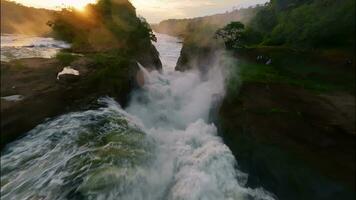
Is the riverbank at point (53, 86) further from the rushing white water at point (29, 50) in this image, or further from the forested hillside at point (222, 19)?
the forested hillside at point (222, 19)

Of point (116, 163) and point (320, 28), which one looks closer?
point (116, 163)

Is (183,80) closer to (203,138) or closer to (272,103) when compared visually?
(203,138)

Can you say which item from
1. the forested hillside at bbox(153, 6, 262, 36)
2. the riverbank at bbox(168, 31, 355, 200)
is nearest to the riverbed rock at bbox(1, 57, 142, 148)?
the riverbank at bbox(168, 31, 355, 200)

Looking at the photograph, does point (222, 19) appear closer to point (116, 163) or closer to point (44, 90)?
point (44, 90)

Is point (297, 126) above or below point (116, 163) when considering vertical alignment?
above

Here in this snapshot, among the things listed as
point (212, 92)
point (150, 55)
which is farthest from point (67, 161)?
point (150, 55)

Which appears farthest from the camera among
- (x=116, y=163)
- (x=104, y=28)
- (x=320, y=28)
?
(x=104, y=28)

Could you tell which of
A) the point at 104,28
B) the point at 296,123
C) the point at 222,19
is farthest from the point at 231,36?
the point at 222,19

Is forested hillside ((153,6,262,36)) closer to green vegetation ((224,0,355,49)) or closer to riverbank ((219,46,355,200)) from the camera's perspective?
green vegetation ((224,0,355,49))
